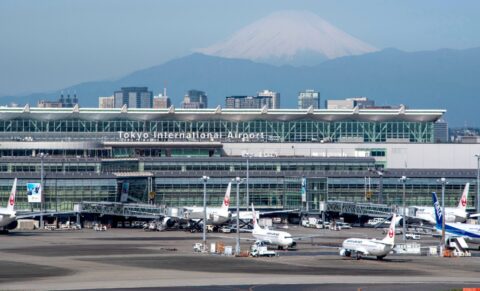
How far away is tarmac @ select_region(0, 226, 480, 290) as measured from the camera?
330ft

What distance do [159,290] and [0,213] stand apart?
81226 millimetres

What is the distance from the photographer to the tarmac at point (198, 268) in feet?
330

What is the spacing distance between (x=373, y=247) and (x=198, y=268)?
21045 millimetres

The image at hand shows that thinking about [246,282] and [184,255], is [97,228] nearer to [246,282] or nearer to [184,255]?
[184,255]

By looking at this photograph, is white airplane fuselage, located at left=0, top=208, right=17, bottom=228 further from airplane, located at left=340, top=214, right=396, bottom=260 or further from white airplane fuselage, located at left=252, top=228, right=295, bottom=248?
airplane, located at left=340, top=214, right=396, bottom=260

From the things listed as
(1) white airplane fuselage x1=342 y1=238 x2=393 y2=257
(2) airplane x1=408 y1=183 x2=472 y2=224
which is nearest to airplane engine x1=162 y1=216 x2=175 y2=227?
(2) airplane x1=408 y1=183 x2=472 y2=224

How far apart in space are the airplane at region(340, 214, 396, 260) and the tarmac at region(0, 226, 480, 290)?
3.69ft

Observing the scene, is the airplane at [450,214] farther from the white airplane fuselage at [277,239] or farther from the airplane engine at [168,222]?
the white airplane fuselage at [277,239]

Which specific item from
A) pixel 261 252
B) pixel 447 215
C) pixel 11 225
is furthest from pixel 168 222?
pixel 261 252

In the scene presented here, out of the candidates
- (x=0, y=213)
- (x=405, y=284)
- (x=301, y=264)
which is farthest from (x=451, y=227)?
(x=0, y=213)

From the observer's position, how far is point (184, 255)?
135125 mm

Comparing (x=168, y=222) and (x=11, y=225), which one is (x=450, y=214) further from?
(x=11, y=225)

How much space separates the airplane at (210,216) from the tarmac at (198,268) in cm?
1906

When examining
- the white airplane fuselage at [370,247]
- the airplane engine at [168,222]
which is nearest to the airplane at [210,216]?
the airplane engine at [168,222]
